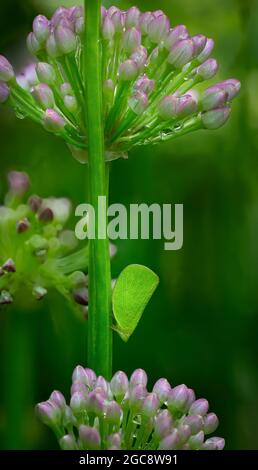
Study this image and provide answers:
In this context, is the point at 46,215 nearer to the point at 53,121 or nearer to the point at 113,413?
the point at 53,121

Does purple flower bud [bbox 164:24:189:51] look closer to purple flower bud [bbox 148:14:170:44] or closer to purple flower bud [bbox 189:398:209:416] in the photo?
purple flower bud [bbox 148:14:170:44]

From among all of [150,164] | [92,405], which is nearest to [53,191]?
[150,164]

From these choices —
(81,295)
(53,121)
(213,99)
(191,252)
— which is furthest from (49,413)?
(191,252)

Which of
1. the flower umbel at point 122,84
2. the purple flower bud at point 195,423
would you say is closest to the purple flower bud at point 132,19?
the flower umbel at point 122,84

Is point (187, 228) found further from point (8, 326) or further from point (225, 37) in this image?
point (8, 326)

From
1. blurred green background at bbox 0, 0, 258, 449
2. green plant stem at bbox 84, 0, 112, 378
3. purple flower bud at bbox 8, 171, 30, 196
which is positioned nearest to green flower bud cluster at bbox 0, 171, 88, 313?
purple flower bud at bbox 8, 171, 30, 196

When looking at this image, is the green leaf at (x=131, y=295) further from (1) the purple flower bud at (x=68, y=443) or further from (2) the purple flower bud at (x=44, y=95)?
(2) the purple flower bud at (x=44, y=95)

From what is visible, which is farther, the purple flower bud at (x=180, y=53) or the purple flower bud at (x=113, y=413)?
the purple flower bud at (x=180, y=53)
